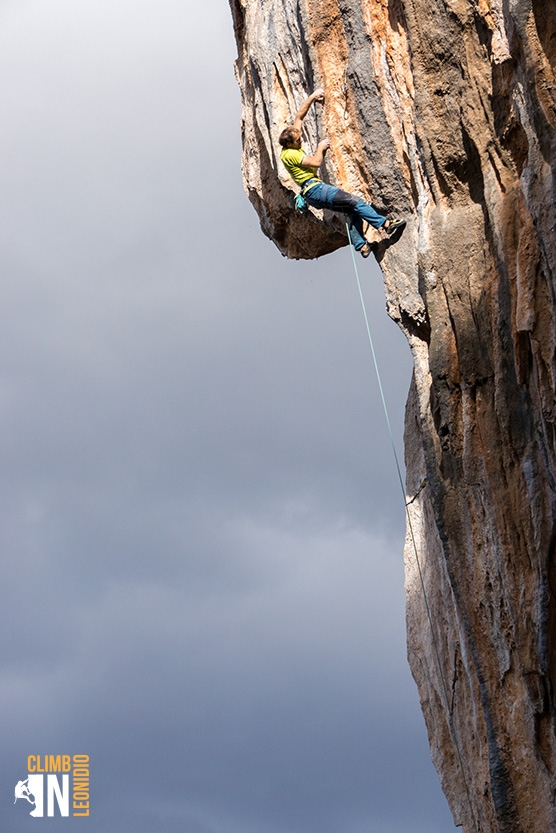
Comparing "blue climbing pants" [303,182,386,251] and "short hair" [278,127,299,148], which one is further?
"short hair" [278,127,299,148]

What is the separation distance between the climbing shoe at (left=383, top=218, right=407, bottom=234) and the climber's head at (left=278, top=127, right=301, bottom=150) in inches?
54.7

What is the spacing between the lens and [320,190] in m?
11.0

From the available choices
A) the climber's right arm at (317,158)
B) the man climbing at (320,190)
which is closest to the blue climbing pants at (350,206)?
the man climbing at (320,190)

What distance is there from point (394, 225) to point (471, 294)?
1.61 m

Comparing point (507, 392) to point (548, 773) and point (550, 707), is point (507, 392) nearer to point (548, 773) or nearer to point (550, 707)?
point (550, 707)

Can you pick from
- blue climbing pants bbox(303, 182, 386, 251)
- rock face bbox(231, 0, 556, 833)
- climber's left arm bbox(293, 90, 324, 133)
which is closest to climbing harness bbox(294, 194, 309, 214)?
blue climbing pants bbox(303, 182, 386, 251)

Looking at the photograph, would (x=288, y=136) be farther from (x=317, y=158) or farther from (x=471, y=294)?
(x=471, y=294)

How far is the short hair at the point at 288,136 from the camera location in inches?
438

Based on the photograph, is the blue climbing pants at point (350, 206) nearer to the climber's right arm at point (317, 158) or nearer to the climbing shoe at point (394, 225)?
the climbing shoe at point (394, 225)

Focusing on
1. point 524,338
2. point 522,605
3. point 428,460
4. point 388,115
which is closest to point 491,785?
point 522,605

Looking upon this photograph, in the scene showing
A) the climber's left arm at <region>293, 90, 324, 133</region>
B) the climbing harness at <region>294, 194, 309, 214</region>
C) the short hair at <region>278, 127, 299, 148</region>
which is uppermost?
the climber's left arm at <region>293, 90, 324, 133</region>

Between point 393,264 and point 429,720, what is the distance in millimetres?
5385

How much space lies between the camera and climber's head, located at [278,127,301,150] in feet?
36.5

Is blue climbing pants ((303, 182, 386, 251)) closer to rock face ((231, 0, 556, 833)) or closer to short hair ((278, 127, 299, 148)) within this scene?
rock face ((231, 0, 556, 833))
